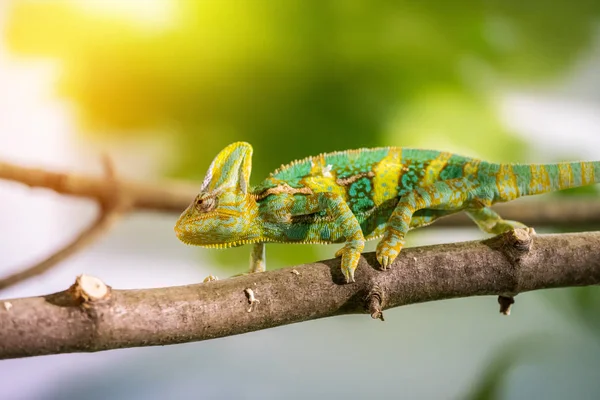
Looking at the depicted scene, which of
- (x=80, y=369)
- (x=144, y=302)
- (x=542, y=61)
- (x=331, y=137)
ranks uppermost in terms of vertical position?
(x=542, y=61)

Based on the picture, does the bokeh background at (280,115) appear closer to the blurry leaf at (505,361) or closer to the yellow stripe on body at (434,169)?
the blurry leaf at (505,361)

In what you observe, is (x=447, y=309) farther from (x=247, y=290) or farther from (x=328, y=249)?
(x=247, y=290)

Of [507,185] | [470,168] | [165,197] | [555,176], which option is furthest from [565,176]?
[165,197]

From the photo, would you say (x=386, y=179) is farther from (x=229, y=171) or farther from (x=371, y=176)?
(x=229, y=171)

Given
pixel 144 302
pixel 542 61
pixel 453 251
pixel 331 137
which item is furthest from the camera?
pixel 542 61

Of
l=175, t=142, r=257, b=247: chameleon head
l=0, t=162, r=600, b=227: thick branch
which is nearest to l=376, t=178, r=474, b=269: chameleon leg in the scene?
l=175, t=142, r=257, b=247: chameleon head

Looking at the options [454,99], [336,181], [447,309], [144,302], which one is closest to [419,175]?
[336,181]
